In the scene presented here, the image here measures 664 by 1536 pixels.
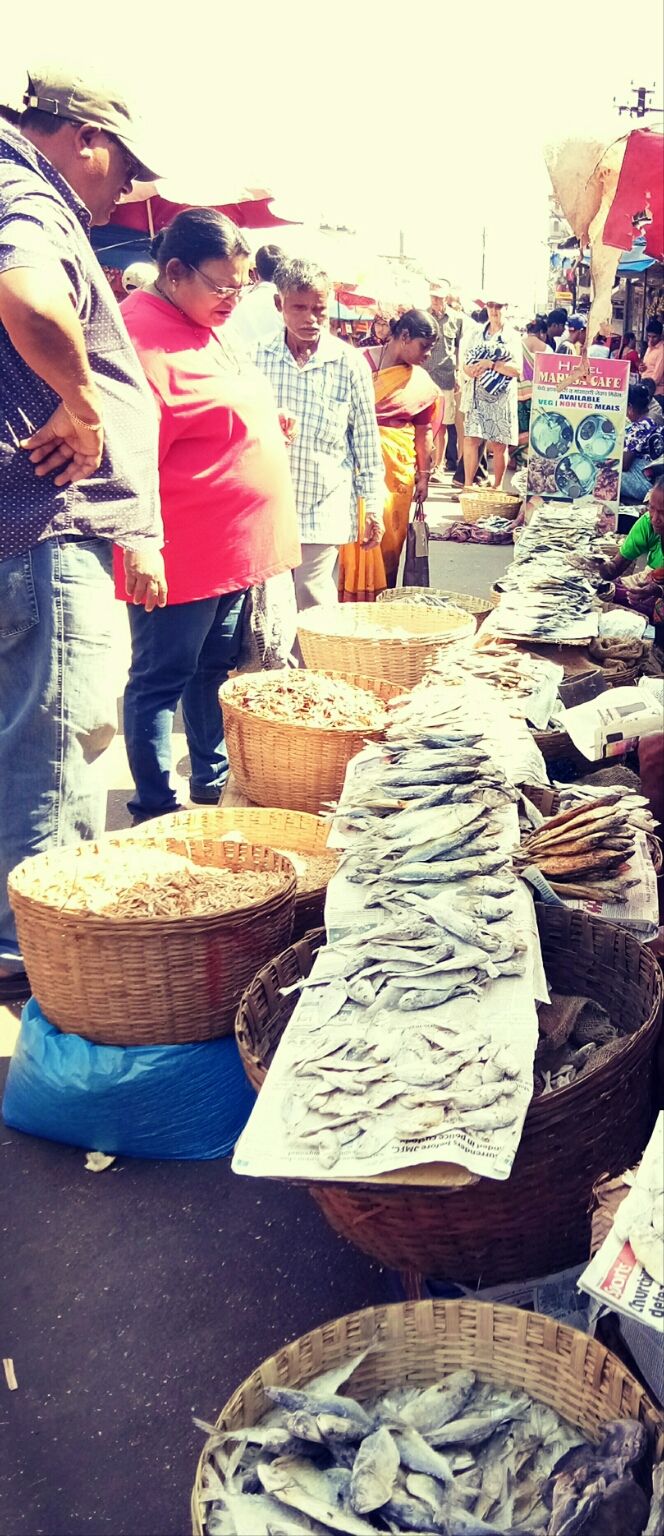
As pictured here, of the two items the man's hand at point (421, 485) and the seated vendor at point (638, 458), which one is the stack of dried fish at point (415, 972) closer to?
the man's hand at point (421, 485)

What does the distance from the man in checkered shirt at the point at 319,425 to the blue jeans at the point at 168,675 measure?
103 centimetres

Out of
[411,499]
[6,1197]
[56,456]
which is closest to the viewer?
[6,1197]

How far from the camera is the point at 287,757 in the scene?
153 inches

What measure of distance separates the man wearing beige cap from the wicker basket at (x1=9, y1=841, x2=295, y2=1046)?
524mm

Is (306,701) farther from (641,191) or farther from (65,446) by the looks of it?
(641,191)

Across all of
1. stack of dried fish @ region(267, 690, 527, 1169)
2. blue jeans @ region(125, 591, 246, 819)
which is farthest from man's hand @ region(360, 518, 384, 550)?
stack of dried fish @ region(267, 690, 527, 1169)

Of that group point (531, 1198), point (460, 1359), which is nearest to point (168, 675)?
point (531, 1198)

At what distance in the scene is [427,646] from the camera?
4750 mm

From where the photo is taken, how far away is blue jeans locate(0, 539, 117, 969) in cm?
332

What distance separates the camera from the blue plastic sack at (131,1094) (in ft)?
9.71

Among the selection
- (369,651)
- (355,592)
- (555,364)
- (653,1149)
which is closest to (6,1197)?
(653,1149)

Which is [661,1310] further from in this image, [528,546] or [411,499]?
[411,499]

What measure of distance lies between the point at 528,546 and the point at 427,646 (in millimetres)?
2481

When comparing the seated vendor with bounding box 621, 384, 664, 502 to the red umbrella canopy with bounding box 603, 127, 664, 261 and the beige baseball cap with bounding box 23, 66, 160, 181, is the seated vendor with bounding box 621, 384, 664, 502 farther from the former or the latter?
the beige baseball cap with bounding box 23, 66, 160, 181
